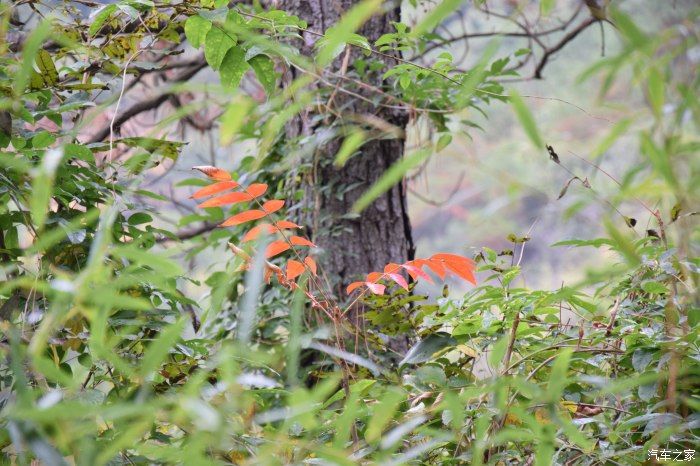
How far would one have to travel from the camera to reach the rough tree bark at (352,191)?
58.3 inches

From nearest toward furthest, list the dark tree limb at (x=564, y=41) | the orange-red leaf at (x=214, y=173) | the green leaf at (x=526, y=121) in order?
1. the green leaf at (x=526, y=121)
2. the orange-red leaf at (x=214, y=173)
3. the dark tree limb at (x=564, y=41)

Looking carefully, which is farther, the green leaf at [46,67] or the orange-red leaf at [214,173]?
the green leaf at [46,67]

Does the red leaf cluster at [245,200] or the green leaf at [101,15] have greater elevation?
the green leaf at [101,15]

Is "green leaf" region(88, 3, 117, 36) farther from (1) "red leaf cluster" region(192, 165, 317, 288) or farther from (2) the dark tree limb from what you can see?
(2) the dark tree limb

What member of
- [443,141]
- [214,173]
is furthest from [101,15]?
[443,141]

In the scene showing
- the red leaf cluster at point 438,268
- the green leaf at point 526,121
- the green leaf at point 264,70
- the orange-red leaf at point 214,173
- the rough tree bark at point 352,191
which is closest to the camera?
the green leaf at point 526,121

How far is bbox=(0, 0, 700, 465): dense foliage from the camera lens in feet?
1.54

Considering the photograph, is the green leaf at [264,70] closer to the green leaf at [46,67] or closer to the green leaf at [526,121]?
the green leaf at [46,67]

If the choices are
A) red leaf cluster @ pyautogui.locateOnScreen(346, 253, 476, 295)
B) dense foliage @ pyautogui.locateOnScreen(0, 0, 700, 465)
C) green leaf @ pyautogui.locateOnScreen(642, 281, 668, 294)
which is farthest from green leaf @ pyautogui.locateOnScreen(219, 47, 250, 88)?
green leaf @ pyautogui.locateOnScreen(642, 281, 668, 294)

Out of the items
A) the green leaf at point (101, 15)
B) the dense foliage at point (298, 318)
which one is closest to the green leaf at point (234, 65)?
the dense foliage at point (298, 318)

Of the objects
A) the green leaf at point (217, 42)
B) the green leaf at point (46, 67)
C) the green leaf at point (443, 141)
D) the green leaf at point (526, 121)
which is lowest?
the green leaf at point (526, 121)

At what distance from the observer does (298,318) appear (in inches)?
22.1

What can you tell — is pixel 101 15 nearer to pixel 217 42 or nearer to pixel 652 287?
pixel 217 42

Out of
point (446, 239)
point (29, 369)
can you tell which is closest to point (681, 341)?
point (29, 369)
